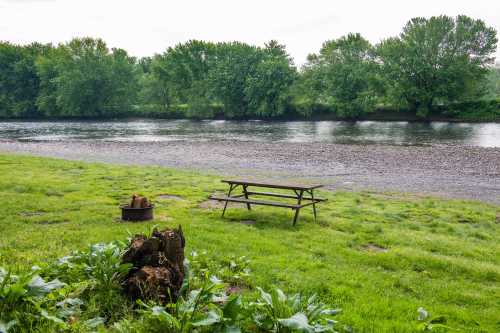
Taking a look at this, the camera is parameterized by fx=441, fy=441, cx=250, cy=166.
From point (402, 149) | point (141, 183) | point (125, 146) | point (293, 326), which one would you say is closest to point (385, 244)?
point (293, 326)

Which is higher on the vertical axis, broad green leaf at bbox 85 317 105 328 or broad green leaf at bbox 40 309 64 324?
broad green leaf at bbox 40 309 64 324

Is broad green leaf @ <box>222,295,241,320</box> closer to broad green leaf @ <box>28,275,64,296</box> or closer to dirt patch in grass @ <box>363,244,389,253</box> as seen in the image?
broad green leaf @ <box>28,275,64,296</box>

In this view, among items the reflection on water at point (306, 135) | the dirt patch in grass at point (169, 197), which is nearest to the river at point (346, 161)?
the reflection on water at point (306, 135)

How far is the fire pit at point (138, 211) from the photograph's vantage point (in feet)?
29.7

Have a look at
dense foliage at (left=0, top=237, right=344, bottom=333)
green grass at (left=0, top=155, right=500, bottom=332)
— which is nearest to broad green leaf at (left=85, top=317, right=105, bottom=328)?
dense foliage at (left=0, top=237, right=344, bottom=333)

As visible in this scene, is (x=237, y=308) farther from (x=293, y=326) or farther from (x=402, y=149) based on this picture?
(x=402, y=149)

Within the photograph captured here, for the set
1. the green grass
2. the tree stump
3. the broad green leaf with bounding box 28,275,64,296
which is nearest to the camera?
the broad green leaf with bounding box 28,275,64,296

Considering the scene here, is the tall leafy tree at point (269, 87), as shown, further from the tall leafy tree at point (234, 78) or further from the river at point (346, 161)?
the river at point (346, 161)

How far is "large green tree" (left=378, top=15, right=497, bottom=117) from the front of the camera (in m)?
61.1

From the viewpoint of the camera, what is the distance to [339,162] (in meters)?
21.8

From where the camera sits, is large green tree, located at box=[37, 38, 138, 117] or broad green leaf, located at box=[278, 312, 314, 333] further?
large green tree, located at box=[37, 38, 138, 117]

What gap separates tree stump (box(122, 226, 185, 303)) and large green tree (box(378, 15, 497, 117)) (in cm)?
6153

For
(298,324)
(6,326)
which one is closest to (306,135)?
(298,324)

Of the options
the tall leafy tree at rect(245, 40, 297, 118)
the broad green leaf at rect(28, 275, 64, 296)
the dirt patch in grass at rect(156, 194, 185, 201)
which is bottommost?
the dirt patch in grass at rect(156, 194, 185, 201)
